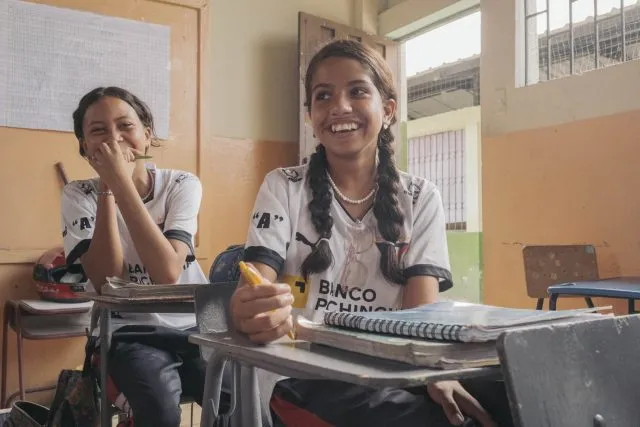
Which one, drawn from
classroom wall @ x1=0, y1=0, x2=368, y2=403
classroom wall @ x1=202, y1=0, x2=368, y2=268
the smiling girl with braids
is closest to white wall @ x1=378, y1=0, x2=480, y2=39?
classroom wall @ x1=0, y1=0, x2=368, y2=403

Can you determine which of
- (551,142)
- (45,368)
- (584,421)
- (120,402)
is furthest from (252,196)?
(584,421)

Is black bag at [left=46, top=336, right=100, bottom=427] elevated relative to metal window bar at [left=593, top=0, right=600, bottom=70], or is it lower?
lower

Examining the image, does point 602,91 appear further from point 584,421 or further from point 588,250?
point 584,421

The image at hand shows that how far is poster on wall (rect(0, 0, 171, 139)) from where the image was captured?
2975 millimetres

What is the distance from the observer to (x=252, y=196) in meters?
3.75

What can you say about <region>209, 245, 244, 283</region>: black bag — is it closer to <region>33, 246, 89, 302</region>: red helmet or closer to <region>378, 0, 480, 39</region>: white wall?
<region>33, 246, 89, 302</region>: red helmet

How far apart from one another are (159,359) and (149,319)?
0.77 ft

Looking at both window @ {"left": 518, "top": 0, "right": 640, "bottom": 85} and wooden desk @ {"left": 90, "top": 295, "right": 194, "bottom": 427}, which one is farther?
window @ {"left": 518, "top": 0, "right": 640, "bottom": 85}

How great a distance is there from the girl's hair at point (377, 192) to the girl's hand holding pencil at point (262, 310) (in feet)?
1.38

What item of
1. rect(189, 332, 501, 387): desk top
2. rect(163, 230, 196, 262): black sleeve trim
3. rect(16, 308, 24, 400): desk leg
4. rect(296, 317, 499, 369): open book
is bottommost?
rect(16, 308, 24, 400): desk leg

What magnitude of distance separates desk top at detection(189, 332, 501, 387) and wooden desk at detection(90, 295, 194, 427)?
20.6 inches

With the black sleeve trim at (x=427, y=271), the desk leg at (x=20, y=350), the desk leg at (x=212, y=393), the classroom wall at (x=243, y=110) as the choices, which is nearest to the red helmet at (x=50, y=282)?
the desk leg at (x=20, y=350)

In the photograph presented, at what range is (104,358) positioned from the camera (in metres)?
1.35

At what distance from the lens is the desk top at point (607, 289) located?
1796mm
